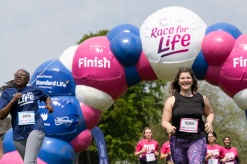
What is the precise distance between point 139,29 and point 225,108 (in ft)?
58.3

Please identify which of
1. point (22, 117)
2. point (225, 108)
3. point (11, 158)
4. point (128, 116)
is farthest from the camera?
point (225, 108)

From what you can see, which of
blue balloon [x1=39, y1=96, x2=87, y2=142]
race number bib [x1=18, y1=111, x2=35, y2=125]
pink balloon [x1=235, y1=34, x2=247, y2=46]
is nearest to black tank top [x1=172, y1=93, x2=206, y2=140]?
race number bib [x1=18, y1=111, x2=35, y2=125]

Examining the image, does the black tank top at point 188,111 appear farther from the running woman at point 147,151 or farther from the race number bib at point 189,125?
the running woman at point 147,151

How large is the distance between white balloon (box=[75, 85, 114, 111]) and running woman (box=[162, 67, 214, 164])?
3338 millimetres

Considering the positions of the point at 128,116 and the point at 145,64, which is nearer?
the point at 145,64

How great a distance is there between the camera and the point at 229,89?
5789 mm

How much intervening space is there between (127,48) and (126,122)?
35.2ft

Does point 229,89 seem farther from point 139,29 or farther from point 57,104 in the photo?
point 57,104

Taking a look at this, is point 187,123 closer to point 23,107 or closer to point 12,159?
point 23,107

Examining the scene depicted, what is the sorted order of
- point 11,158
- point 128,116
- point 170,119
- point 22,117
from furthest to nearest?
point 128,116, point 11,158, point 22,117, point 170,119

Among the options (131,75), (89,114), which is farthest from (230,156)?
(89,114)

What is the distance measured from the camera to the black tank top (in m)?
2.88

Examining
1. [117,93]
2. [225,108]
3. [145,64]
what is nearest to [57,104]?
[117,93]

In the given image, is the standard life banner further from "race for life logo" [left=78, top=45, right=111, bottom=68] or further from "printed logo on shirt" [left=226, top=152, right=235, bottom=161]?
"printed logo on shirt" [left=226, top=152, right=235, bottom=161]
